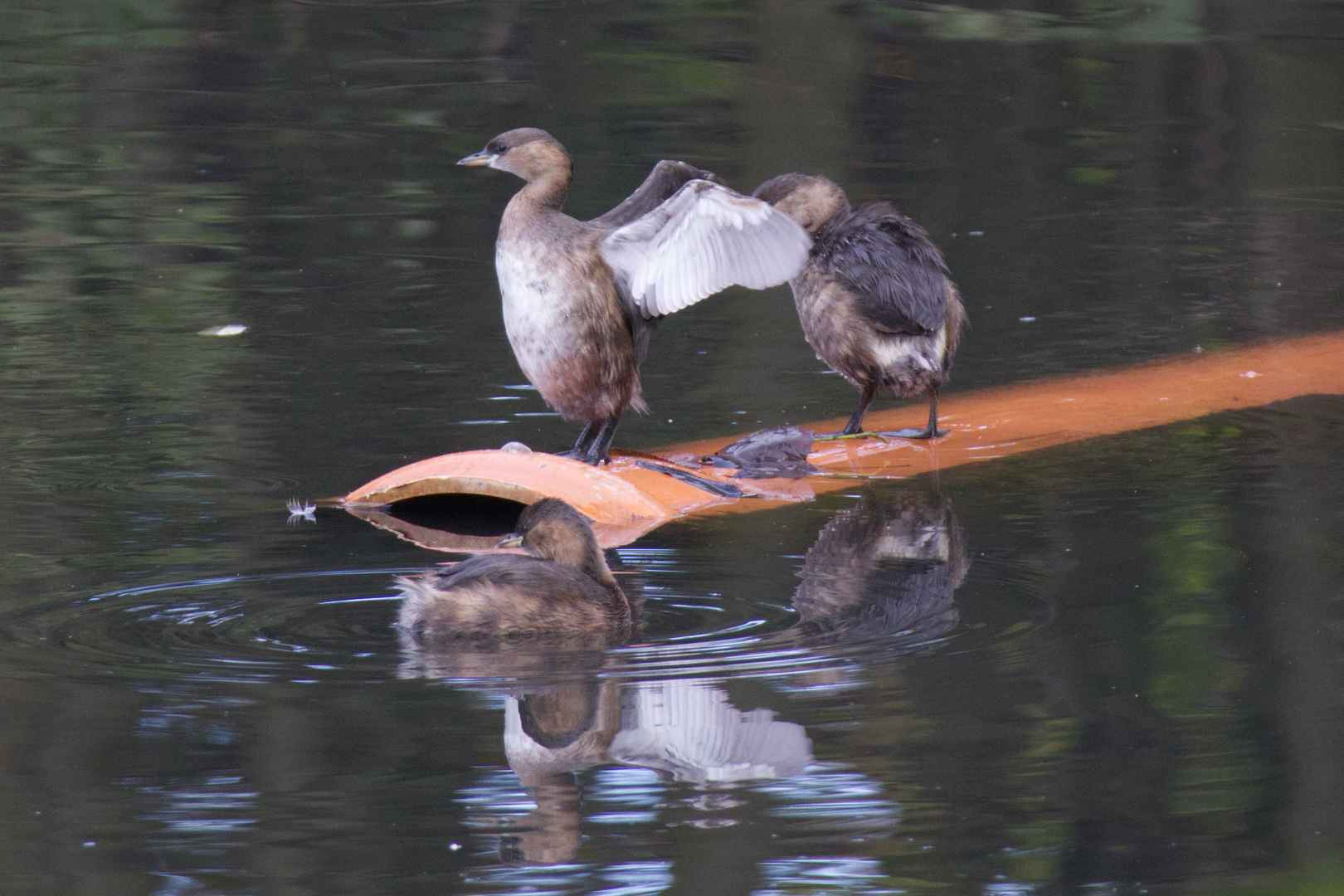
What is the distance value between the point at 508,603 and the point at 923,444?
2.87 meters

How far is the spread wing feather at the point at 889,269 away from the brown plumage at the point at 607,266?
0.76m

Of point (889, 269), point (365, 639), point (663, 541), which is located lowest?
point (663, 541)

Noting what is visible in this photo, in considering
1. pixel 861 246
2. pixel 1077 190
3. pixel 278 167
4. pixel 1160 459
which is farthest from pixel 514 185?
pixel 1160 459

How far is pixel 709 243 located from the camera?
264 inches

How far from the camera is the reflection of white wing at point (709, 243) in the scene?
6.59 m

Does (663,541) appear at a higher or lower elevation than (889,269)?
lower

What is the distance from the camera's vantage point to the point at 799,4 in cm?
1708

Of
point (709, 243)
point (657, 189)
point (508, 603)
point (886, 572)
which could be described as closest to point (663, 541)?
point (886, 572)

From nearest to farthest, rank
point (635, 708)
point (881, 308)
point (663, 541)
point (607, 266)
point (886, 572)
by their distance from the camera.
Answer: point (635, 708) → point (886, 572) → point (663, 541) → point (607, 266) → point (881, 308)

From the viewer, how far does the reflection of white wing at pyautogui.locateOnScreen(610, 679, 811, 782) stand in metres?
4.42

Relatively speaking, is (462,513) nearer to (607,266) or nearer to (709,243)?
(607,266)

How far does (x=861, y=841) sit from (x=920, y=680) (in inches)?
34.6

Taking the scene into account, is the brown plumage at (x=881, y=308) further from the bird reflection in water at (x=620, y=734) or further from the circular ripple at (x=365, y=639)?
the bird reflection in water at (x=620, y=734)

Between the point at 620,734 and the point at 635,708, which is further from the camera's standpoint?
the point at 635,708
